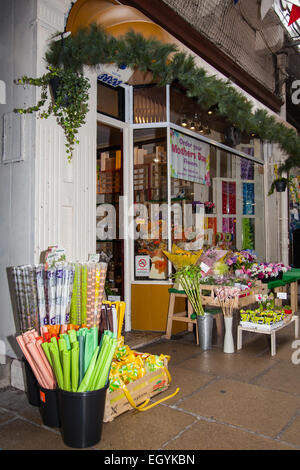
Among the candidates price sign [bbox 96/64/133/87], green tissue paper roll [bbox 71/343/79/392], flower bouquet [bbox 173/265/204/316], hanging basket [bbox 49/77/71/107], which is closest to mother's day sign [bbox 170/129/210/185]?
price sign [bbox 96/64/133/87]

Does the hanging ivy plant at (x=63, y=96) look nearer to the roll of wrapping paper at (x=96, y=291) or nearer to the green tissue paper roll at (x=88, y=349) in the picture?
the roll of wrapping paper at (x=96, y=291)

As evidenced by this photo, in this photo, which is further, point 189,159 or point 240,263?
point 189,159

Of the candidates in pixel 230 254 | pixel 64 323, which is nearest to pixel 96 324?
pixel 64 323

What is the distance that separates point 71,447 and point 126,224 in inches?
143

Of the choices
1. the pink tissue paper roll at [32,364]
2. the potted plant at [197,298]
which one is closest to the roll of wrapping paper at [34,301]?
the pink tissue paper roll at [32,364]

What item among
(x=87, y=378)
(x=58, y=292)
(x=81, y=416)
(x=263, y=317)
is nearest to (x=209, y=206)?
(x=263, y=317)

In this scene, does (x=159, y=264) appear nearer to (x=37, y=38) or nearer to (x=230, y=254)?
(x=230, y=254)

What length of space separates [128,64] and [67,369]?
2.61 meters

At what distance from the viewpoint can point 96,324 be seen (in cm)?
335

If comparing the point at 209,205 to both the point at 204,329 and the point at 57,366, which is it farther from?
the point at 57,366

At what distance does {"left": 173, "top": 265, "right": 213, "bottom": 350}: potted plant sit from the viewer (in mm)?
4844

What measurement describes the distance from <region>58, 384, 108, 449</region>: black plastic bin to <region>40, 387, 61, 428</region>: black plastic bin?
23cm

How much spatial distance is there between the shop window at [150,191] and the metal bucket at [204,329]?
4.47 ft

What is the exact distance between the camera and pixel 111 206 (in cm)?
616
